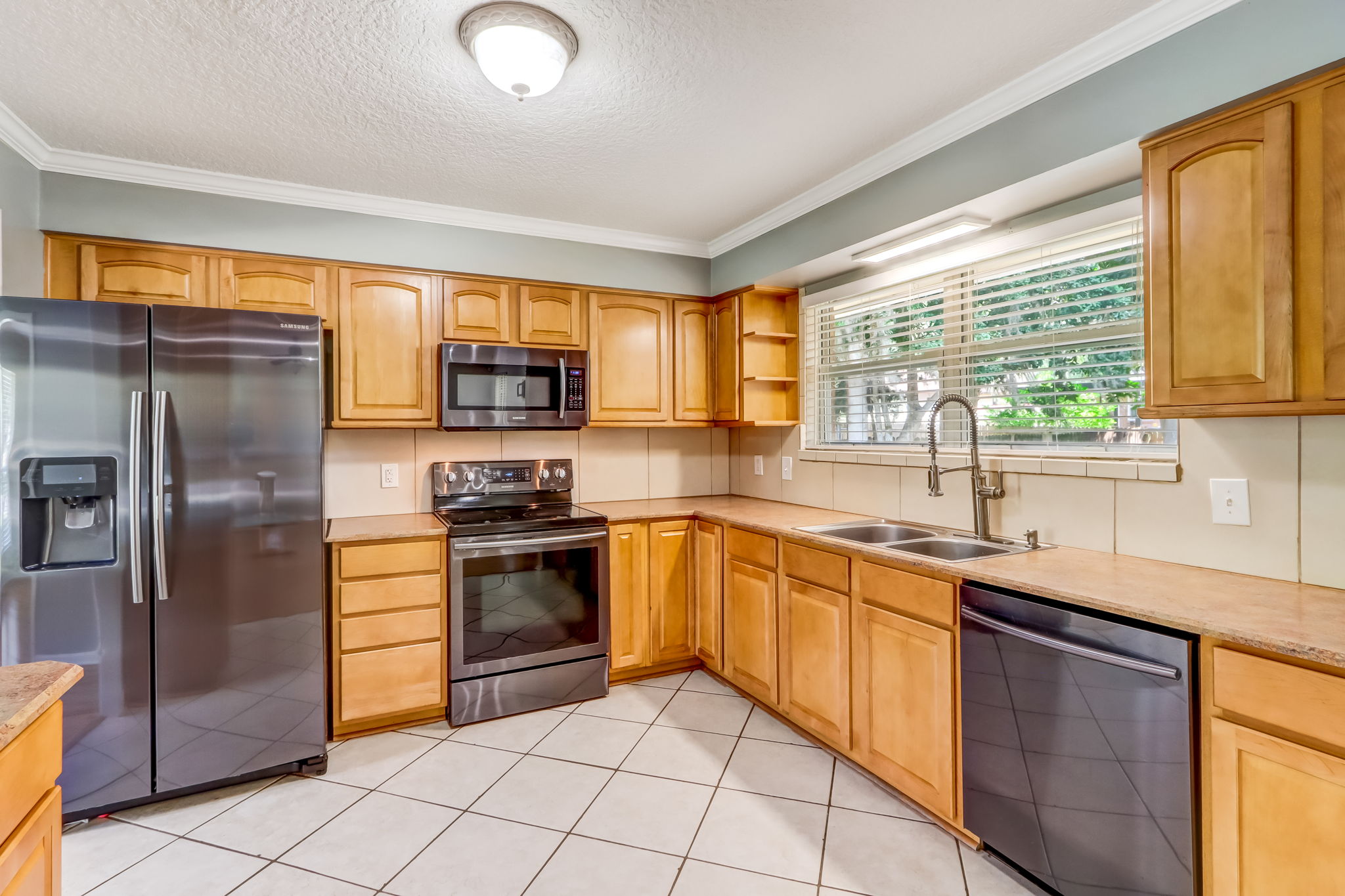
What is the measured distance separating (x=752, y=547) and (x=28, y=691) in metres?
2.34

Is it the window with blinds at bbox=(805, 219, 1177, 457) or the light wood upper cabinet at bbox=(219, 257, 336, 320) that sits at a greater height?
the light wood upper cabinet at bbox=(219, 257, 336, 320)

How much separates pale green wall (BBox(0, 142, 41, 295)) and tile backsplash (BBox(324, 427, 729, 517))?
1167 mm

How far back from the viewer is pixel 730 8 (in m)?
1.67

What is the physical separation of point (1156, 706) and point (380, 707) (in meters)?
2.69

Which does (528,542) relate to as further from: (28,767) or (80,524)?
(28,767)

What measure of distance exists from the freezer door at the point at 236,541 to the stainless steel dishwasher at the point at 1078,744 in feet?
7.58

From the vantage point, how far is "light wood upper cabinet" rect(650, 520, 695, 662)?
3250mm

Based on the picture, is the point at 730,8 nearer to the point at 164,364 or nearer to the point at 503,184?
the point at 503,184

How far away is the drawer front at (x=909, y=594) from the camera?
1912mm

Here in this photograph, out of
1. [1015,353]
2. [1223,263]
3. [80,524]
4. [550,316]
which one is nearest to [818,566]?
[1015,353]

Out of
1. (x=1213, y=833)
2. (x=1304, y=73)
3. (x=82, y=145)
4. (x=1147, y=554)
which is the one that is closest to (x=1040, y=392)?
(x=1147, y=554)

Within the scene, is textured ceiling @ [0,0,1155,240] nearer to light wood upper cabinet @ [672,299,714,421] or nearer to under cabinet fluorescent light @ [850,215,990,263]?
under cabinet fluorescent light @ [850,215,990,263]

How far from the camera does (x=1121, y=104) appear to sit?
5.77ft

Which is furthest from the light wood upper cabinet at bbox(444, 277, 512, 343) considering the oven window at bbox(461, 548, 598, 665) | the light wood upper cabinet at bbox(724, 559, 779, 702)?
the light wood upper cabinet at bbox(724, 559, 779, 702)
